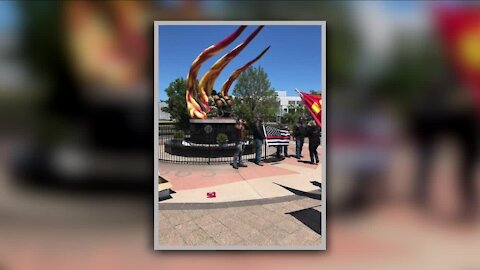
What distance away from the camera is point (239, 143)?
2809 mm

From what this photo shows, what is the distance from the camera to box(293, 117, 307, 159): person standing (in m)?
2.79

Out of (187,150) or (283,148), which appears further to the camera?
(283,148)

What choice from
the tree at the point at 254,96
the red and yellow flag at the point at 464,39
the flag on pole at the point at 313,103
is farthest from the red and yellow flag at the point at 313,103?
the red and yellow flag at the point at 464,39

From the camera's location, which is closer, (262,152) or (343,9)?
(343,9)

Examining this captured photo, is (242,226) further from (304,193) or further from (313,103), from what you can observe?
(313,103)

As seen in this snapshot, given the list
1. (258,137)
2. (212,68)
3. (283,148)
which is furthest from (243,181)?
(212,68)

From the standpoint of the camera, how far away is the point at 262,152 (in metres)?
2.88

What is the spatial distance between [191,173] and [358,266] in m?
2.07

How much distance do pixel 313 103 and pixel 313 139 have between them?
0.40 metres

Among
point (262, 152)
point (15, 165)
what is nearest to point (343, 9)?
point (262, 152)

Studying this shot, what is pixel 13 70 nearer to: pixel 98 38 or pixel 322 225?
pixel 98 38

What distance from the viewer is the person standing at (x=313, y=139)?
2701 millimetres

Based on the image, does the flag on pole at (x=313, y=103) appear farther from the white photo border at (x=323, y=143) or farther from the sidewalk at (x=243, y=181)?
the sidewalk at (x=243, y=181)

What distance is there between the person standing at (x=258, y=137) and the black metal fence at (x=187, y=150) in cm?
5
